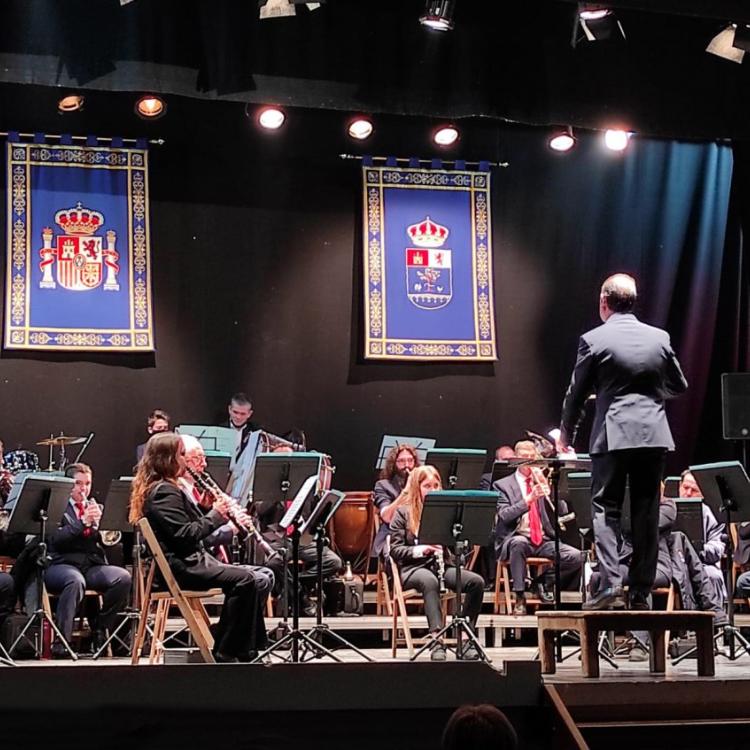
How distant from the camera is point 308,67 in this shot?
8359mm

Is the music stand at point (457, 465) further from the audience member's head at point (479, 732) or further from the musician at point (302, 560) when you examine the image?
the audience member's head at point (479, 732)

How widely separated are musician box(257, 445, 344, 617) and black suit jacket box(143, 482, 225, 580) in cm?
197

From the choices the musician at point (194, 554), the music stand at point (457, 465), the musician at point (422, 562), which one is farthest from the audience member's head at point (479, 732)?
the music stand at point (457, 465)

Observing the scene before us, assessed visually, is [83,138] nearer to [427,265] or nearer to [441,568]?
[427,265]

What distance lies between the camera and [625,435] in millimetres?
5828

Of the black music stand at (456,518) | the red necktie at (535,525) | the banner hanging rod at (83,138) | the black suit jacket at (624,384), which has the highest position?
the banner hanging rod at (83,138)

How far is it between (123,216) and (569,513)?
15.4ft

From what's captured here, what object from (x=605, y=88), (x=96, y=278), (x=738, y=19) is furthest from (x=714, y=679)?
(x=96, y=278)

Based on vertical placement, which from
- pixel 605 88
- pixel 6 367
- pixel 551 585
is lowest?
pixel 551 585

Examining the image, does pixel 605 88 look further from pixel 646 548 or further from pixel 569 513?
pixel 646 548

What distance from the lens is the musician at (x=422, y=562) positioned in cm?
820

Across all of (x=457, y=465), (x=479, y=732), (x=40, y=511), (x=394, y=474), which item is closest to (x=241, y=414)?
(x=394, y=474)

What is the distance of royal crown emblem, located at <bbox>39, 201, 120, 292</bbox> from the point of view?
11.0m

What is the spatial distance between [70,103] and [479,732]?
9.11m
